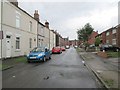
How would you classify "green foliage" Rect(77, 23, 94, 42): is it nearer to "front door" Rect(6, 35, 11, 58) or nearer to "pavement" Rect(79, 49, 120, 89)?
"front door" Rect(6, 35, 11, 58)

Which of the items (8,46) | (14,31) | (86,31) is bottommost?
(8,46)

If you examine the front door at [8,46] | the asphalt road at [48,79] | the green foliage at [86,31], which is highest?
the green foliage at [86,31]

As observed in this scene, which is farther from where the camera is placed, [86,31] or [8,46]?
[86,31]

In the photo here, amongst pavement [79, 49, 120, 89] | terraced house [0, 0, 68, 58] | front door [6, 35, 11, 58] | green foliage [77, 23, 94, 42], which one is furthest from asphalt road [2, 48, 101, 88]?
green foliage [77, 23, 94, 42]

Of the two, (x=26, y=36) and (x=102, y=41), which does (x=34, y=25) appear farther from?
(x=102, y=41)

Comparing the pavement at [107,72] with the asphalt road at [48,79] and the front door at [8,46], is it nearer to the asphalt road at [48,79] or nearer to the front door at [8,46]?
the asphalt road at [48,79]

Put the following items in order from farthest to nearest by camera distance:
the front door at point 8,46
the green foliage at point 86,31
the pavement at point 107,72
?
1. the green foliage at point 86,31
2. the front door at point 8,46
3. the pavement at point 107,72

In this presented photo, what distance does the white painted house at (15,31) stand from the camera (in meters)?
22.5

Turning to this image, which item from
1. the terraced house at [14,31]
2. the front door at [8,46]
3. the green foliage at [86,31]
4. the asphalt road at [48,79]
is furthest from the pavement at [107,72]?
the green foliage at [86,31]

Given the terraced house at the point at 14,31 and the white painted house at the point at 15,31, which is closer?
the terraced house at the point at 14,31

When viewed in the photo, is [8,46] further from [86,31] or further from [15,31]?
[86,31]

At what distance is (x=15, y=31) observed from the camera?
85.2ft

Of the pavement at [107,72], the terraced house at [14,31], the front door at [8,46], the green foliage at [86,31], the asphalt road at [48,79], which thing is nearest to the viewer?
the asphalt road at [48,79]

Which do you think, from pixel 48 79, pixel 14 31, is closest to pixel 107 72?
pixel 48 79
